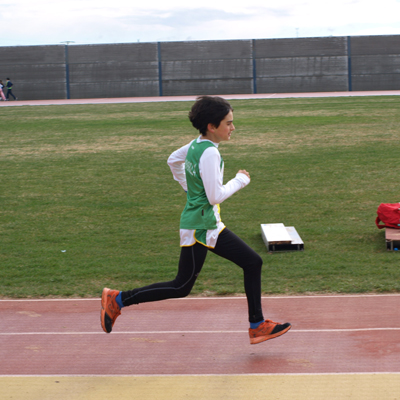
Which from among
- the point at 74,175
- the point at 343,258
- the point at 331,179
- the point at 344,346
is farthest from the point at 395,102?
the point at 344,346

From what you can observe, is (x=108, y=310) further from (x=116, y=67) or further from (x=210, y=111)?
(x=116, y=67)

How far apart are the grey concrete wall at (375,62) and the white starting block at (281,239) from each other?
37098 millimetres

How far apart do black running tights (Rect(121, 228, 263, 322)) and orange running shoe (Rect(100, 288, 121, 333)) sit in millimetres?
91

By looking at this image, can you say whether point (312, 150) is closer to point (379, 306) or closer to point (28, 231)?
point (28, 231)

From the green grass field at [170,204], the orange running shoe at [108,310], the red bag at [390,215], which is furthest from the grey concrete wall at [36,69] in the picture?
the orange running shoe at [108,310]

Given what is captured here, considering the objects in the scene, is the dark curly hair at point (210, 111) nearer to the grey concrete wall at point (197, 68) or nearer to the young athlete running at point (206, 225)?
the young athlete running at point (206, 225)

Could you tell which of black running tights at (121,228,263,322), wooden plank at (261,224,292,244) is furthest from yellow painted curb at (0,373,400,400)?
wooden plank at (261,224,292,244)

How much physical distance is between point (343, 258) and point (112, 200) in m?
5.46

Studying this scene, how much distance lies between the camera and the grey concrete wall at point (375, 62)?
137ft

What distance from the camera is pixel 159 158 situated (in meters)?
16.0

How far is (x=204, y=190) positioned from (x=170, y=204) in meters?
6.55

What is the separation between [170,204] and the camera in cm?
1080

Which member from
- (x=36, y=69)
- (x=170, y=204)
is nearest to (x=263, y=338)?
(x=170, y=204)

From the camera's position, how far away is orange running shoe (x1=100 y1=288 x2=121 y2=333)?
456 cm
